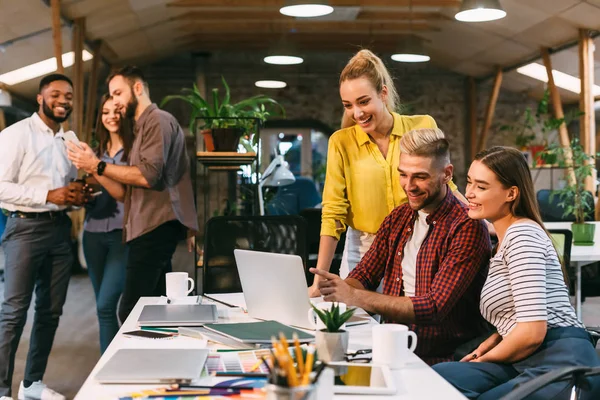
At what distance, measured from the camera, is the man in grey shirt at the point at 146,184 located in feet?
11.7

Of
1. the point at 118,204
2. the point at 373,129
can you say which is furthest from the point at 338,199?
the point at 118,204

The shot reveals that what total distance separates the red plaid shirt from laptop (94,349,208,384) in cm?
82

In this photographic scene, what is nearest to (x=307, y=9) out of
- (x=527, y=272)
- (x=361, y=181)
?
(x=361, y=181)

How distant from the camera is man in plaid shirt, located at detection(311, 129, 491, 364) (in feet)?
7.77

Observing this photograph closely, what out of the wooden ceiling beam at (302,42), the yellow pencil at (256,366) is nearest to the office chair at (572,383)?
the yellow pencil at (256,366)

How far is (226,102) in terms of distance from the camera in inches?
186

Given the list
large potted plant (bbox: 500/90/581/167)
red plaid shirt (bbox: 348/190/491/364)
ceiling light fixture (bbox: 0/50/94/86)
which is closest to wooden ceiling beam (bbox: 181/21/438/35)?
large potted plant (bbox: 500/90/581/167)

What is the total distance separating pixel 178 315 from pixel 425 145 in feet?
3.01

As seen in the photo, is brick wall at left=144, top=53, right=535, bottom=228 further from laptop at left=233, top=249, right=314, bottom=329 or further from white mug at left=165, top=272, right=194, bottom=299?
laptop at left=233, top=249, right=314, bottom=329

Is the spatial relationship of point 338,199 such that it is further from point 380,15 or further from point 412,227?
point 380,15

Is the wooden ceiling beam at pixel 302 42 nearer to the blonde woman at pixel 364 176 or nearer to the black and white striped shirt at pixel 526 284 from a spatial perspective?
the blonde woman at pixel 364 176

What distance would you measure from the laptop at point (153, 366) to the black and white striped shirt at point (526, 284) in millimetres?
838

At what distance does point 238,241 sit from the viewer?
3.44 m

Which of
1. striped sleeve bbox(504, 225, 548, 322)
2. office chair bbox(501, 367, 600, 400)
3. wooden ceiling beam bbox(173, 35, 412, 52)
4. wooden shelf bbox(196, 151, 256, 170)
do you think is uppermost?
wooden ceiling beam bbox(173, 35, 412, 52)
